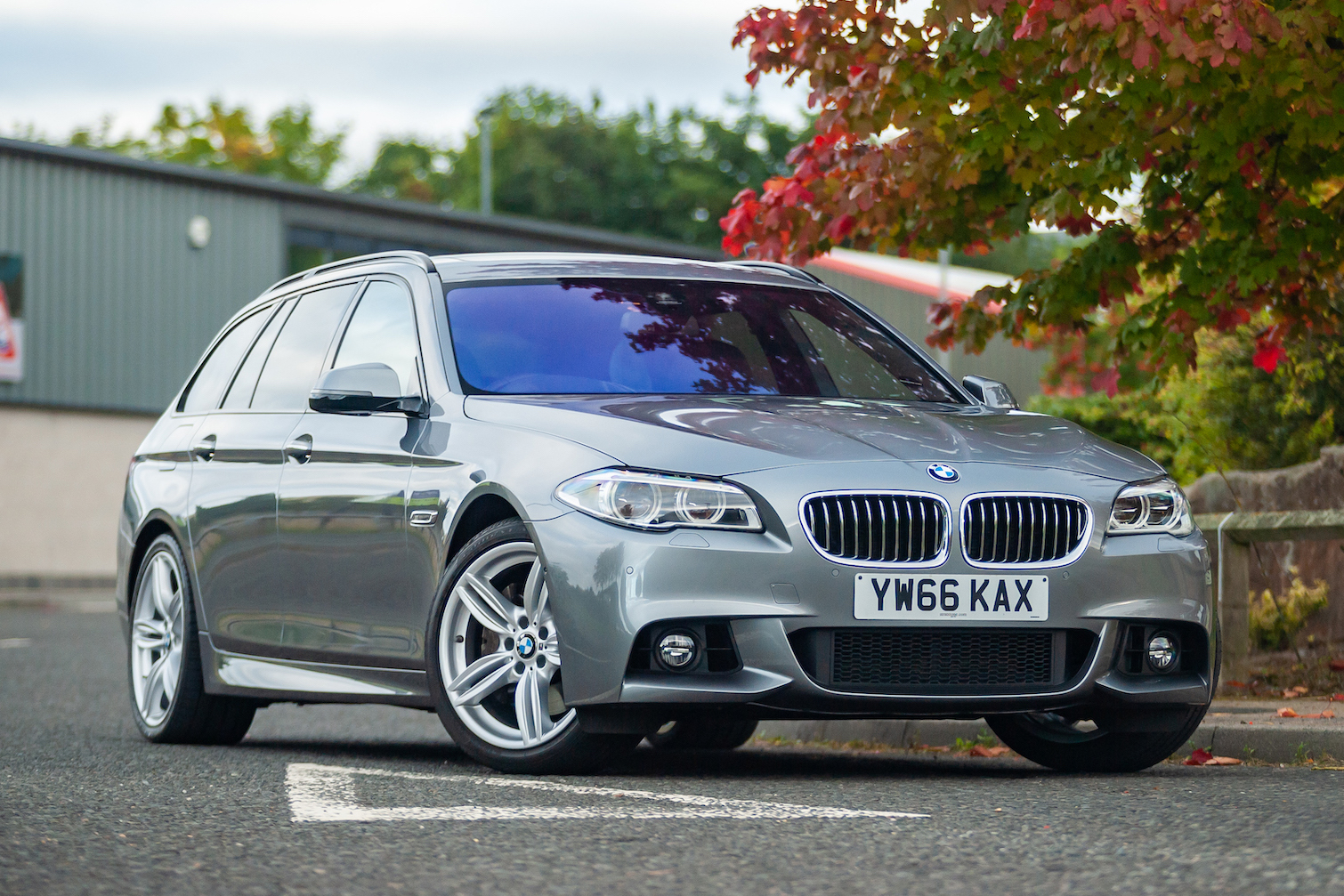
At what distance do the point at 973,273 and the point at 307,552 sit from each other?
42205 millimetres

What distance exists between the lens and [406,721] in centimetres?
1012

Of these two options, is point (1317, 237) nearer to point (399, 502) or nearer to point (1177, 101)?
point (1177, 101)

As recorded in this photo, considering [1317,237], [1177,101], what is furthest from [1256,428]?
[1177,101]

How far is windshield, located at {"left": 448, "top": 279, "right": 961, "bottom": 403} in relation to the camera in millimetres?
6355

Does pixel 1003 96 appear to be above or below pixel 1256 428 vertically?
above

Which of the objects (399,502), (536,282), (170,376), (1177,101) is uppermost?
(1177,101)

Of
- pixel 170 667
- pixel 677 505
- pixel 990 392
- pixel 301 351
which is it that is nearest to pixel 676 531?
pixel 677 505

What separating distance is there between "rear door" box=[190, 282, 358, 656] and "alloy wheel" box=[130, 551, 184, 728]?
319mm

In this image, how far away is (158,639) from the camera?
8039 mm

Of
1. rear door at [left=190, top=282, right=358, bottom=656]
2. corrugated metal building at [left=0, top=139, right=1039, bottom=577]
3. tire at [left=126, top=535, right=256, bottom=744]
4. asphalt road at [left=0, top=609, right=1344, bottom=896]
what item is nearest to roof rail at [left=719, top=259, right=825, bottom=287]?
rear door at [left=190, top=282, right=358, bottom=656]

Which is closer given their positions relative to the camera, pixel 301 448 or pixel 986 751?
pixel 301 448

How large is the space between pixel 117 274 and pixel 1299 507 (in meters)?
28.4

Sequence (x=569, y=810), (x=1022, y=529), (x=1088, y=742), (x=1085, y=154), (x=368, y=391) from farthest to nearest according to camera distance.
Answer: (x=1085, y=154) < (x=368, y=391) < (x=1088, y=742) < (x=1022, y=529) < (x=569, y=810)

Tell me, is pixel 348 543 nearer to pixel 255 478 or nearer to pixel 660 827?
pixel 255 478
